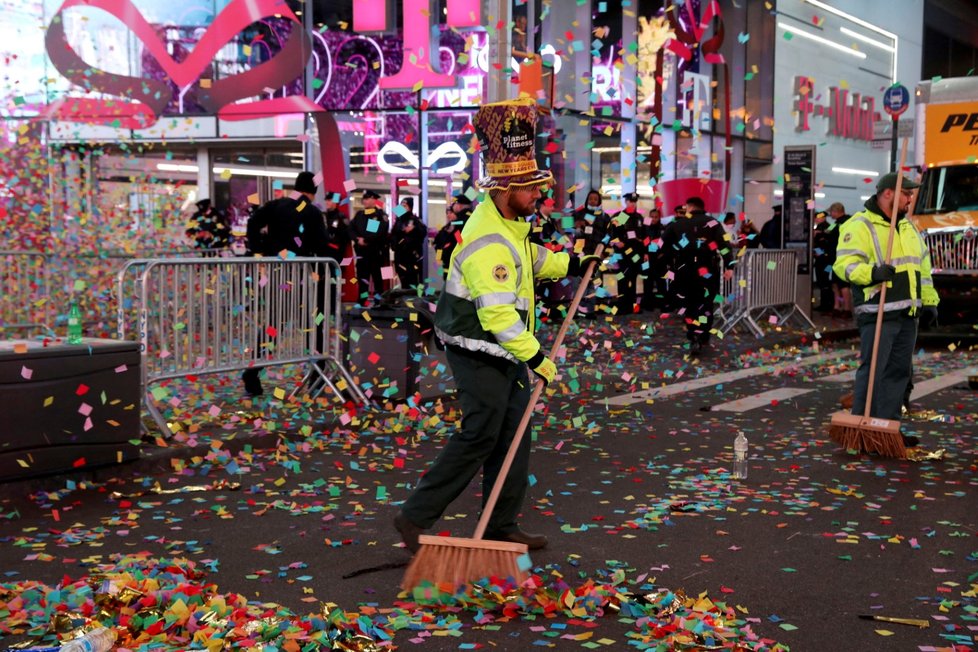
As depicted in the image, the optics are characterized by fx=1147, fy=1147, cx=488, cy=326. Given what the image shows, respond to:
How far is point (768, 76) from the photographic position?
103 feet

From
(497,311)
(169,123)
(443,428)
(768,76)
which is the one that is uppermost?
(768,76)

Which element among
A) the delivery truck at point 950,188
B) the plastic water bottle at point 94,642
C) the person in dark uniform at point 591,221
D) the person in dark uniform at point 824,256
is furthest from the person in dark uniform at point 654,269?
the plastic water bottle at point 94,642

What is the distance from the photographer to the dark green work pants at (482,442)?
528 cm

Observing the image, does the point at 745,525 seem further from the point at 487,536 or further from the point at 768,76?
the point at 768,76

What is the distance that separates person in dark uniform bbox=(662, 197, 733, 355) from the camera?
15844 mm

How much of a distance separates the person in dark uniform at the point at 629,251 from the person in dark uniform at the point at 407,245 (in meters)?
3.48

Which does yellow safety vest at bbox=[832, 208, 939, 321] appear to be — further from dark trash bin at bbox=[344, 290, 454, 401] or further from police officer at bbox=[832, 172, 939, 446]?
dark trash bin at bbox=[344, 290, 454, 401]

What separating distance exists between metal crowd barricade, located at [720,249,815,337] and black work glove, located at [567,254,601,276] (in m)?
12.3

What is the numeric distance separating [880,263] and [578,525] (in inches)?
140

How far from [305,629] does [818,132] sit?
3202cm

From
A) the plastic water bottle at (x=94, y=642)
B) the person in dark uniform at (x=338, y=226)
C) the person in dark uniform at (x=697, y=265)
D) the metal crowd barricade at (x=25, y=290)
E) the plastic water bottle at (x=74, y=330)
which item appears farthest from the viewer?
the person in dark uniform at (x=338, y=226)

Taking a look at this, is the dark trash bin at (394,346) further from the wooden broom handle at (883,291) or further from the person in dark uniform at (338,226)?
the person in dark uniform at (338,226)

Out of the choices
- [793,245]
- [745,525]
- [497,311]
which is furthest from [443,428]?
[793,245]

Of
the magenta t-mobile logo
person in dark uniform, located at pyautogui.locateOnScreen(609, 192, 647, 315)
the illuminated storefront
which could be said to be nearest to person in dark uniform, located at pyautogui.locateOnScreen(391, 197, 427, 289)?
the illuminated storefront
